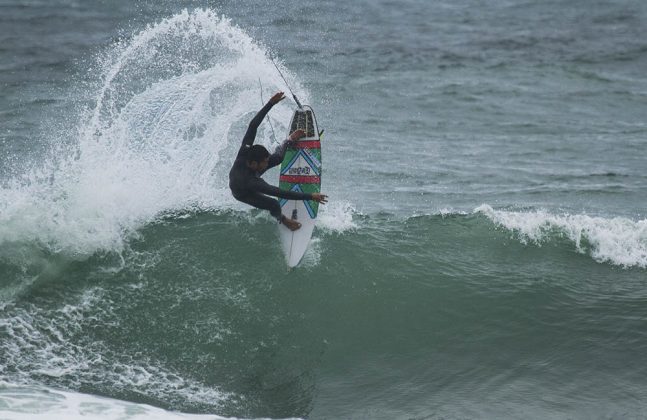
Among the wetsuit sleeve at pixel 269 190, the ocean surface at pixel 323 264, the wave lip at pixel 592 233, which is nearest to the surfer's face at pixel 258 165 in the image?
the wetsuit sleeve at pixel 269 190

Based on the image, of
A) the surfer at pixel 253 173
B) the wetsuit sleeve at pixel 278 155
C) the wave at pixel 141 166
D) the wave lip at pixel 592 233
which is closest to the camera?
the surfer at pixel 253 173

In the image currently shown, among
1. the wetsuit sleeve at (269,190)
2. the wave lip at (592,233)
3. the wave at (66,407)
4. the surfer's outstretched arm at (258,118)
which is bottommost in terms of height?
the wave at (66,407)

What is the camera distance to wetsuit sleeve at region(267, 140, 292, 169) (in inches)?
427

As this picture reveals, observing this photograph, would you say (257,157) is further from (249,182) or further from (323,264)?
(323,264)

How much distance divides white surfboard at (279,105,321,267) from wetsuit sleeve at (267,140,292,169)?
16cm

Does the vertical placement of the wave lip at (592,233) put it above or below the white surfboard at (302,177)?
below

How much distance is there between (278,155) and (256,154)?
74cm

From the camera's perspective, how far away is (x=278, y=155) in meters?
10.9

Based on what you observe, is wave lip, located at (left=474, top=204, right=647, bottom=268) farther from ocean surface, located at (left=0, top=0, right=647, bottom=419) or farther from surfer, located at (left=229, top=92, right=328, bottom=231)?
surfer, located at (left=229, top=92, right=328, bottom=231)

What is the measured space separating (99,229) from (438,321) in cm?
490

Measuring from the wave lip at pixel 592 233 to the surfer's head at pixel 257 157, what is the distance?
4.55 m

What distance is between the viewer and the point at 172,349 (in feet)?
31.4

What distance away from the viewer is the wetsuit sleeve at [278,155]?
10836 millimetres

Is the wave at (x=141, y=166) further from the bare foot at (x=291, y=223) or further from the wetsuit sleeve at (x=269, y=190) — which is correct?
the wetsuit sleeve at (x=269, y=190)
